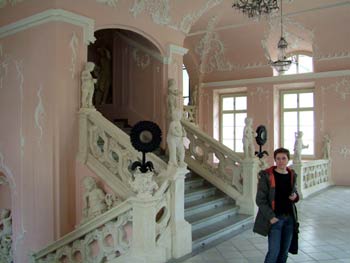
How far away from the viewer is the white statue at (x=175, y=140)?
5266 millimetres

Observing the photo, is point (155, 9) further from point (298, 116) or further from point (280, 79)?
point (298, 116)

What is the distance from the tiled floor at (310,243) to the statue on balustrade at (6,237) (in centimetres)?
415

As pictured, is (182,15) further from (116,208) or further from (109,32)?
(116,208)

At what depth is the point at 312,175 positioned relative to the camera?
10.6m

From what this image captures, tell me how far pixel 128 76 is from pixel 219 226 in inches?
171

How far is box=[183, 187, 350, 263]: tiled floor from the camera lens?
207 inches

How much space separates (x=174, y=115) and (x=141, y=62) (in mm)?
3924

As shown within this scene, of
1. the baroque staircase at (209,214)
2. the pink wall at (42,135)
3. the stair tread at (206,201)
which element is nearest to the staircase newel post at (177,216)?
the baroque staircase at (209,214)

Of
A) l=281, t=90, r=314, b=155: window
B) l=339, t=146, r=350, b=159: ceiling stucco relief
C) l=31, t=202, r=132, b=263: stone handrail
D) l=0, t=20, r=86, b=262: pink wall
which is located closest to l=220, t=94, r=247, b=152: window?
l=281, t=90, r=314, b=155: window

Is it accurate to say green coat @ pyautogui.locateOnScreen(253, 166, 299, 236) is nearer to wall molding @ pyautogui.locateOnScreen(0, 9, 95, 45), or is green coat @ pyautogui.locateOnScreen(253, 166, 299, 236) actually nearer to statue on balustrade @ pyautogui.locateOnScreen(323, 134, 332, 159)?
wall molding @ pyautogui.locateOnScreen(0, 9, 95, 45)

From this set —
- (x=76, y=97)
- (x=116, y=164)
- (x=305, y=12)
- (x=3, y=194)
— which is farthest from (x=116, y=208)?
(x=305, y=12)

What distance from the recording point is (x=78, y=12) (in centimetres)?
649

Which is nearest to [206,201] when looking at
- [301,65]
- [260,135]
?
[260,135]

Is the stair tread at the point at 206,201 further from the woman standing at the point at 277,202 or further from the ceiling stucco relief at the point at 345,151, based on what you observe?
the ceiling stucco relief at the point at 345,151
